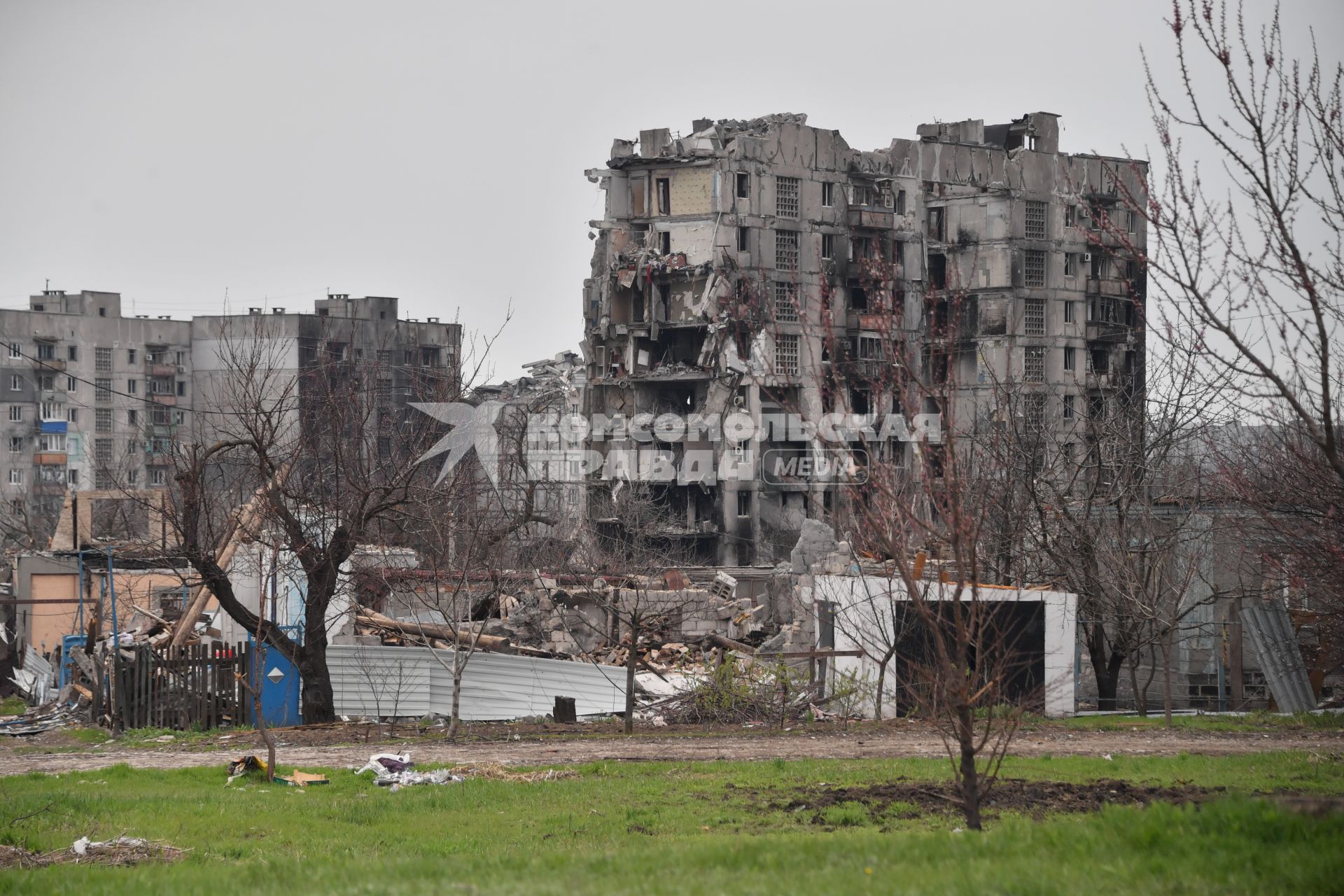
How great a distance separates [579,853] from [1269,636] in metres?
18.6

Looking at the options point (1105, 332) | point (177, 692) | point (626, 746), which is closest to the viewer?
point (626, 746)

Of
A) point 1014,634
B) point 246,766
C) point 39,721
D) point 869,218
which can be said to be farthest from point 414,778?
point 869,218

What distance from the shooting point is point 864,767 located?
623 inches

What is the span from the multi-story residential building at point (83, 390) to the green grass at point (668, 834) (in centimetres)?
8136

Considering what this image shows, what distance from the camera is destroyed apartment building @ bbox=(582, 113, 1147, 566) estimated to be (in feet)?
209

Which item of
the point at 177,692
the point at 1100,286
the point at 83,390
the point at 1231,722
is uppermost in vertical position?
the point at 1100,286

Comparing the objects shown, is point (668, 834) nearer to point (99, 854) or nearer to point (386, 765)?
point (99, 854)

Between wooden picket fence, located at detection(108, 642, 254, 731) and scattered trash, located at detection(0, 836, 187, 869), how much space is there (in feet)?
36.9

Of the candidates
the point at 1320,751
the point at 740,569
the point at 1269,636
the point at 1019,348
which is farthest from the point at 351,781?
the point at 1019,348

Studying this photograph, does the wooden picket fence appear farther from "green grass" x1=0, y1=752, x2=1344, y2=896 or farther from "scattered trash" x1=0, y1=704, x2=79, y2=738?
"green grass" x1=0, y1=752, x2=1344, y2=896

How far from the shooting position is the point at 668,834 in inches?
455

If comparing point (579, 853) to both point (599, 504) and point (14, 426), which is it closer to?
point (599, 504)

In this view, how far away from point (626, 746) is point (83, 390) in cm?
8700

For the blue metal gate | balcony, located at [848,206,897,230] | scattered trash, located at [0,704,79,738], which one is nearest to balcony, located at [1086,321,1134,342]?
balcony, located at [848,206,897,230]
